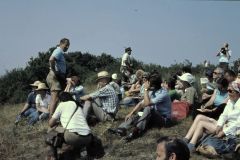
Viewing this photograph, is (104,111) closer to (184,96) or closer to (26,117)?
(184,96)

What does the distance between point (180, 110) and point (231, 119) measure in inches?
118

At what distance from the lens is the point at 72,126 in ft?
31.7

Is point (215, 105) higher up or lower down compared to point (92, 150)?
higher up

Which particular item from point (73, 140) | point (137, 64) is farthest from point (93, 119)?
point (137, 64)

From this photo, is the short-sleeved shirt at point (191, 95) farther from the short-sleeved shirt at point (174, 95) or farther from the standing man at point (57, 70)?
the standing man at point (57, 70)

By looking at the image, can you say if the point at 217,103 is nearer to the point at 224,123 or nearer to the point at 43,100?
the point at 224,123

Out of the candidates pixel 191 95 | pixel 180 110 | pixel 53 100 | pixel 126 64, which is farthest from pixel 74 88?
pixel 126 64

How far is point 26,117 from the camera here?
539 inches

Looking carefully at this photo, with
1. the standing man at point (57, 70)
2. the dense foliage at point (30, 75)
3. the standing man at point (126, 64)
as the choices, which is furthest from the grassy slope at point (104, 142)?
the dense foliage at point (30, 75)

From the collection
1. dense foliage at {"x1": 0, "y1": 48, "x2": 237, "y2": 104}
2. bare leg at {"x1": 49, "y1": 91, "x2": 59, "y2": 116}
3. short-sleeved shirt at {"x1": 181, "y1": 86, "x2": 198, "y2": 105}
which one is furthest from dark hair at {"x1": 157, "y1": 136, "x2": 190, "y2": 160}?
dense foliage at {"x1": 0, "y1": 48, "x2": 237, "y2": 104}

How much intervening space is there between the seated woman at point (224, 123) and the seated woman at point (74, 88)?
4291 millimetres

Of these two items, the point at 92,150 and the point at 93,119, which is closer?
the point at 92,150

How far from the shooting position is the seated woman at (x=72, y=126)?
31.7ft

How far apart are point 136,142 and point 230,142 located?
2.28 meters
